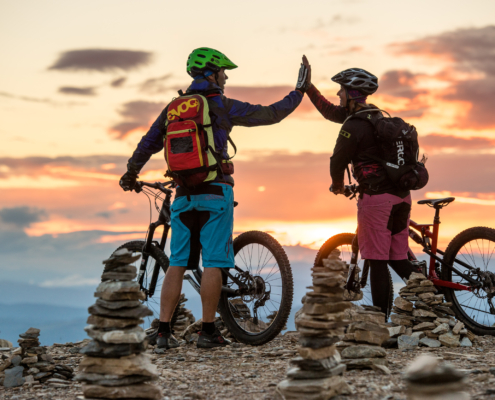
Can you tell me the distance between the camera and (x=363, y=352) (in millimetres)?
6418

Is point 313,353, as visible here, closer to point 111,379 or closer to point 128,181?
point 111,379

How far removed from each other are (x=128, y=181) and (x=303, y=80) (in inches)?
123

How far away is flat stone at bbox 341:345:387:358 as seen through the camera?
6.41 metres

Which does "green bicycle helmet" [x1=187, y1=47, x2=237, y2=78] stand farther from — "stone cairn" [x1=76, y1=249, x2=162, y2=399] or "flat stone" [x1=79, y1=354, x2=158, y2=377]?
"flat stone" [x1=79, y1=354, x2=158, y2=377]

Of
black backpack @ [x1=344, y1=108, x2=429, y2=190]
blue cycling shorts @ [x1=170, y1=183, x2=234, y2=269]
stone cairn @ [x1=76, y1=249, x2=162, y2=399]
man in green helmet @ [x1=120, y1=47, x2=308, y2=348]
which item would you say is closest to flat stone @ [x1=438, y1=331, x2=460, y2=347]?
black backpack @ [x1=344, y1=108, x2=429, y2=190]

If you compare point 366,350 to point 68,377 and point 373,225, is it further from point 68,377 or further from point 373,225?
point 68,377

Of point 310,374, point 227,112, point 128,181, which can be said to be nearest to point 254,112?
point 227,112

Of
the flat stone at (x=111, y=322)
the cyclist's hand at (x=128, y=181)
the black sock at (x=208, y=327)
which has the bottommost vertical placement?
the black sock at (x=208, y=327)

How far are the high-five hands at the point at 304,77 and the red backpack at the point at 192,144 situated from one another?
68.4 inches

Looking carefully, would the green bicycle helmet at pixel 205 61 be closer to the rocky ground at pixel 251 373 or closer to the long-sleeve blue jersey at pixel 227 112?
the long-sleeve blue jersey at pixel 227 112

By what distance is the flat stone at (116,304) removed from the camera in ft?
17.6

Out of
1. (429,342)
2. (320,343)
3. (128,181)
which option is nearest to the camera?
(320,343)

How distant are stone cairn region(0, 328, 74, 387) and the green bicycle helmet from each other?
160 inches

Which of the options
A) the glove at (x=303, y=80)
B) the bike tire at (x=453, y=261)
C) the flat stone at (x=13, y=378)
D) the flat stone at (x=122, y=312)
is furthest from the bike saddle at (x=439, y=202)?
the flat stone at (x=13, y=378)
